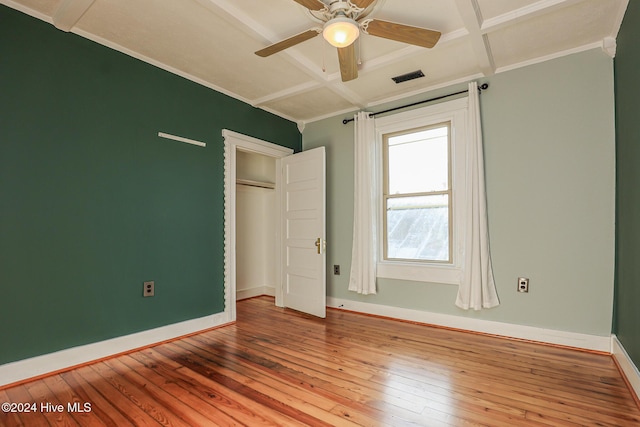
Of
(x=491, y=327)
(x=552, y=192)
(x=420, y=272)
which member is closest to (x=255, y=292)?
(x=420, y=272)

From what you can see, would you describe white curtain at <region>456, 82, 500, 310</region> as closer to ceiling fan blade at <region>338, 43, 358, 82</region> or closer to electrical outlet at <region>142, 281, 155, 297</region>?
ceiling fan blade at <region>338, 43, 358, 82</region>

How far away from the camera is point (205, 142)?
3.56 m

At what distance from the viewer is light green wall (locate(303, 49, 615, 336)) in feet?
9.15

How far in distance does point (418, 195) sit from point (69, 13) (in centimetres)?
353

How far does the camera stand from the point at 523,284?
3.11m

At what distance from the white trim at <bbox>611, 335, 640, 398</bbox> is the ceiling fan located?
2.54 metres

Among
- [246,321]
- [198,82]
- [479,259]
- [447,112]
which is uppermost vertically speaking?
[198,82]

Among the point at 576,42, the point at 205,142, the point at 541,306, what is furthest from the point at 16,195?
the point at 576,42

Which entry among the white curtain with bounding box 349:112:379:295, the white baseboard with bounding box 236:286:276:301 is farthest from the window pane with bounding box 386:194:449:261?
the white baseboard with bounding box 236:286:276:301

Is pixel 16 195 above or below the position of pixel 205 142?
below

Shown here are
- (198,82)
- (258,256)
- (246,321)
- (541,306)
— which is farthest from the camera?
(258,256)

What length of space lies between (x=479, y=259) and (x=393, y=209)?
3.76 feet

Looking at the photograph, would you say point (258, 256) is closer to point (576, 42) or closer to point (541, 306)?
point (541, 306)

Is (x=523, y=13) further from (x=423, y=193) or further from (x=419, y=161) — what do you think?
(x=423, y=193)
